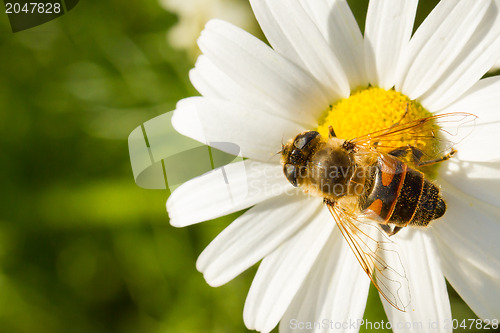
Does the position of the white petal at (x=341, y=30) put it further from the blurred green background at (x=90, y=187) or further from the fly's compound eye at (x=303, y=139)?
the blurred green background at (x=90, y=187)

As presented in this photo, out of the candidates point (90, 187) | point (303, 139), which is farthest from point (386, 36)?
point (90, 187)

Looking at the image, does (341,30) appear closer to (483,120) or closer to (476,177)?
(483,120)

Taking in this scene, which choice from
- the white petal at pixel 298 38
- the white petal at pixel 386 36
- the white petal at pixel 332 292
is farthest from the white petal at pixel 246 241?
the white petal at pixel 386 36

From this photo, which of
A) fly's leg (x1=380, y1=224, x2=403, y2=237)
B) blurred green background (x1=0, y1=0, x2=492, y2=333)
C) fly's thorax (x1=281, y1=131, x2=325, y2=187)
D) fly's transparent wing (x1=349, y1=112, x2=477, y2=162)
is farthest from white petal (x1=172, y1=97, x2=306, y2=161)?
blurred green background (x1=0, y1=0, x2=492, y2=333)

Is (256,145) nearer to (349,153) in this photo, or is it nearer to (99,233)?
(349,153)

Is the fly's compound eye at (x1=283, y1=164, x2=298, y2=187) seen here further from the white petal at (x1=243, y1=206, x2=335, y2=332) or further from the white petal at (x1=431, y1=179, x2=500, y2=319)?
the white petal at (x1=431, y1=179, x2=500, y2=319)

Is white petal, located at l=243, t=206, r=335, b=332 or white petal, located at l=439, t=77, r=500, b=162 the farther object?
white petal, located at l=243, t=206, r=335, b=332
